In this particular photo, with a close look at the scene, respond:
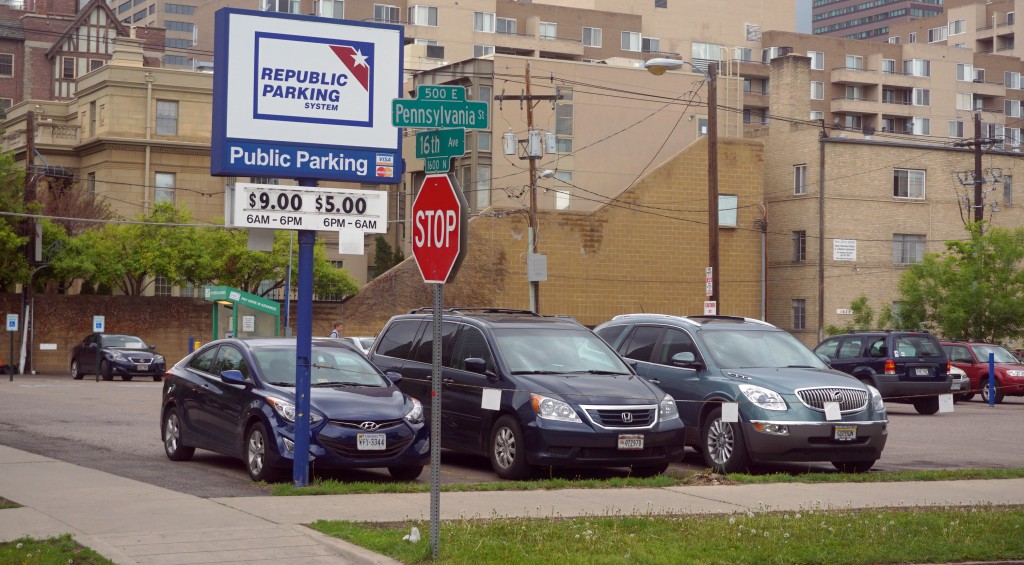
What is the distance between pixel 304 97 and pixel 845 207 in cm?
4917

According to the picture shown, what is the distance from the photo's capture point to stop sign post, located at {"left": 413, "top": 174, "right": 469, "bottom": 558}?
29.1 feet

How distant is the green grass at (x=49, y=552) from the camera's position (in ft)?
29.0

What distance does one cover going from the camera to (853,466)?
16219 mm

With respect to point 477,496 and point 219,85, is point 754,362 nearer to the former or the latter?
point 477,496

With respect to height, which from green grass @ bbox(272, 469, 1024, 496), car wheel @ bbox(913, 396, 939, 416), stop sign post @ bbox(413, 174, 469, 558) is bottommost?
car wheel @ bbox(913, 396, 939, 416)

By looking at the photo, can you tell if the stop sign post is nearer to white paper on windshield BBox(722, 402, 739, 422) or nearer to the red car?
white paper on windshield BBox(722, 402, 739, 422)

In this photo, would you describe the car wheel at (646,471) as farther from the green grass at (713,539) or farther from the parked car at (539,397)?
the green grass at (713,539)

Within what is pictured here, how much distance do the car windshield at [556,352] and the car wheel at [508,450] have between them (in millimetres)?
691

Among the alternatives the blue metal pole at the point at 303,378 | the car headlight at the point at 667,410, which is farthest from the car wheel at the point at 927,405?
the blue metal pole at the point at 303,378

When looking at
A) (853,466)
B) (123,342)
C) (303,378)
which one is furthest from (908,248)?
(303,378)

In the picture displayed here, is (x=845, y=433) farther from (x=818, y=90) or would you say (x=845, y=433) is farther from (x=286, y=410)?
(x=818, y=90)

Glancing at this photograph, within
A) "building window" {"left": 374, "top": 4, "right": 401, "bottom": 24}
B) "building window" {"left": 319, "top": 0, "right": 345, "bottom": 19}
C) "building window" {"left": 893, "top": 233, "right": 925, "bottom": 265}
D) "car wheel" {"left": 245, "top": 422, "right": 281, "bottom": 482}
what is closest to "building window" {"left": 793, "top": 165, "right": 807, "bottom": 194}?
"building window" {"left": 893, "top": 233, "right": 925, "bottom": 265}

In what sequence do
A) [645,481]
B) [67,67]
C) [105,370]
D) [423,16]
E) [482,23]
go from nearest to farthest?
[645,481], [105,370], [423,16], [482,23], [67,67]

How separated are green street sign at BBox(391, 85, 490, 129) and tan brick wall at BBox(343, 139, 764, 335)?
4434 centimetres
